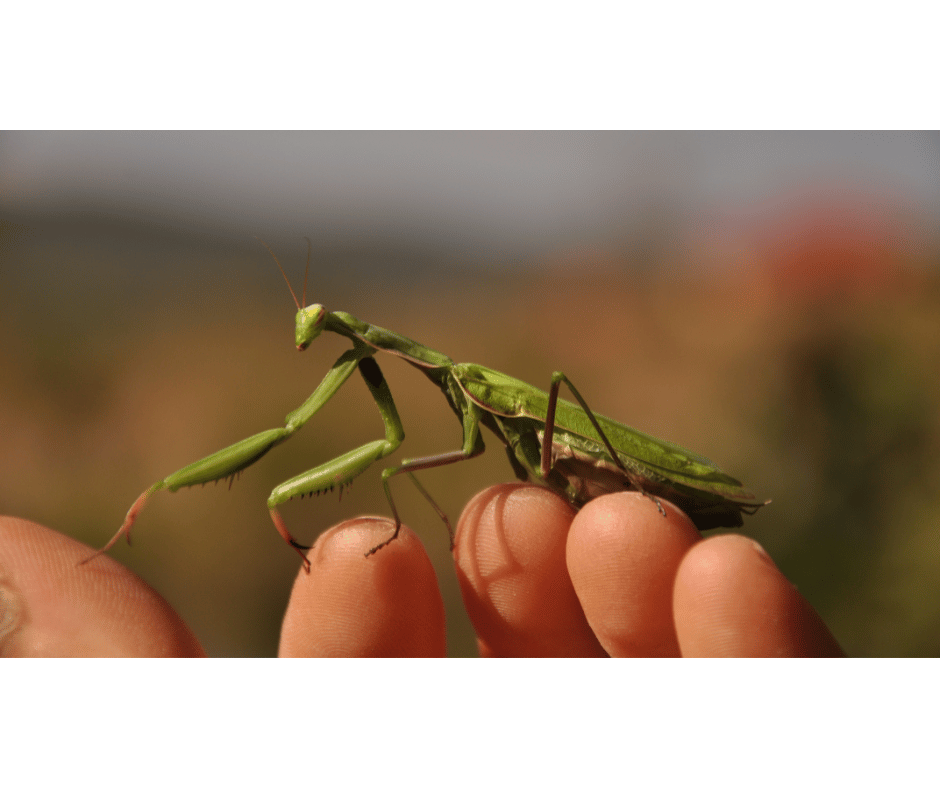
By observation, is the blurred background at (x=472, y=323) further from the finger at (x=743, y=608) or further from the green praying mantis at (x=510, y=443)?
the finger at (x=743, y=608)

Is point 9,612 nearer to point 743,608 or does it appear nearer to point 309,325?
point 309,325

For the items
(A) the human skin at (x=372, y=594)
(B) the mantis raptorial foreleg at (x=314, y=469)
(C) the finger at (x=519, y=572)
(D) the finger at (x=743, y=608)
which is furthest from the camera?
(C) the finger at (x=519, y=572)

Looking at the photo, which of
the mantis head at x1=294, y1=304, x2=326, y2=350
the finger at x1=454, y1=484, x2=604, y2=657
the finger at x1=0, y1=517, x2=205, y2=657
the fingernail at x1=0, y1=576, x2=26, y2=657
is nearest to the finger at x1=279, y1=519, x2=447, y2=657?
the finger at x1=454, y1=484, x2=604, y2=657

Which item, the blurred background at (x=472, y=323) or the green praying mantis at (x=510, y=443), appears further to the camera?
the blurred background at (x=472, y=323)

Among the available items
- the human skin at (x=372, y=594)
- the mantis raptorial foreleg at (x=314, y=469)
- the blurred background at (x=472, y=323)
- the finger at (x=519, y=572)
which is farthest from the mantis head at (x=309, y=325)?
the finger at (x=519, y=572)

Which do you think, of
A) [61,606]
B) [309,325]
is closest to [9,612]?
[61,606]

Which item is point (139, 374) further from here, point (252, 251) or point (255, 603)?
point (255, 603)

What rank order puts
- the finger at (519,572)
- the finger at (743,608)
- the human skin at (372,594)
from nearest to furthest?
1. the finger at (743,608)
2. the human skin at (372,594)
3. the finger at (519,572)

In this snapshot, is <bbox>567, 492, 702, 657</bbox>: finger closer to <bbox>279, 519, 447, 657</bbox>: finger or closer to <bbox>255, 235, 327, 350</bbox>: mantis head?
<bbox>279, 519, 447, 657</bbox>: finger
